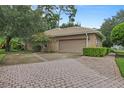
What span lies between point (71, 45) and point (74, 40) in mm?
711

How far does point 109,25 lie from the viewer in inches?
1271

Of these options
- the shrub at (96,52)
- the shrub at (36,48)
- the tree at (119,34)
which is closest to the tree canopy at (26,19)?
the shrub at (36,48)

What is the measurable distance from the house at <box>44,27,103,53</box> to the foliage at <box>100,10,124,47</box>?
25.2 ft

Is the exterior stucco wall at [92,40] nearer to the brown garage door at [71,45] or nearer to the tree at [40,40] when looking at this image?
the brown garage door at [71,45]

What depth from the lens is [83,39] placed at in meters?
20.8

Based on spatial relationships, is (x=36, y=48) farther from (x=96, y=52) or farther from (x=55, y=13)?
(x=55, y=13)

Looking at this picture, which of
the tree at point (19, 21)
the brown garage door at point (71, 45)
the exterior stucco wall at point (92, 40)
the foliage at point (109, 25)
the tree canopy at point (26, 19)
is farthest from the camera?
the foliage at point (109, 25)

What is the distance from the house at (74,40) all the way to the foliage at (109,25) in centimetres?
768

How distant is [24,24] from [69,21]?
2189 centimetres

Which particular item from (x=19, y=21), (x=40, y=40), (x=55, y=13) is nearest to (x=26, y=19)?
(x=19, y=21)

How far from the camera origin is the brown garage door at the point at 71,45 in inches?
825

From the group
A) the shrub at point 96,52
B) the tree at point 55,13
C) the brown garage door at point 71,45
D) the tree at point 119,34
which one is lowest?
the shrub at point 96,52

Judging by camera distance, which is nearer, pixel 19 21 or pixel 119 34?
Result: pixel 19 21
